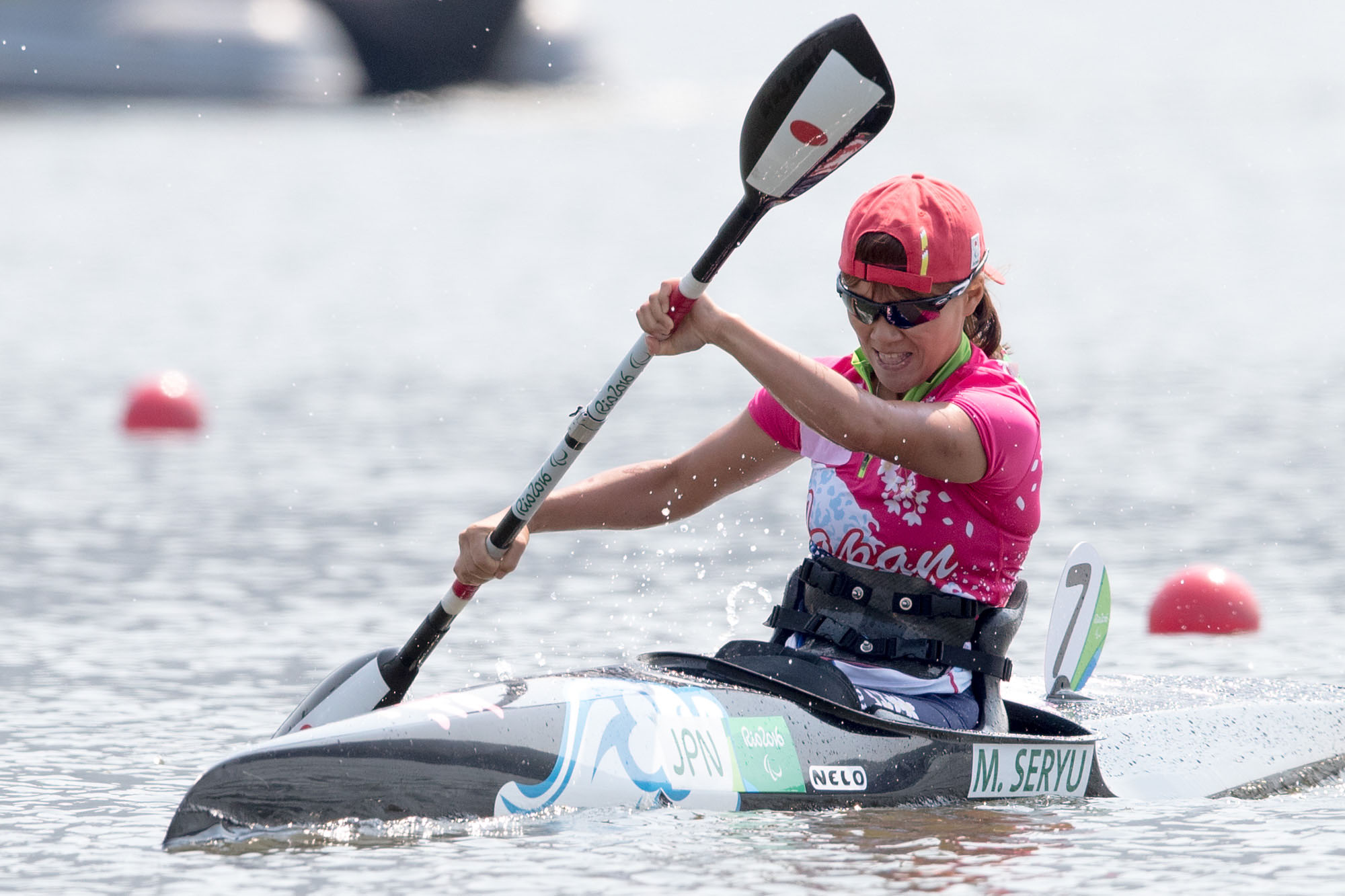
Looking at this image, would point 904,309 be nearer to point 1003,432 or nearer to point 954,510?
point 1003,432

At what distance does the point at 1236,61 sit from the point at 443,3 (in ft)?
137

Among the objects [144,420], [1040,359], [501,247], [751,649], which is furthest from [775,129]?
[501,247]

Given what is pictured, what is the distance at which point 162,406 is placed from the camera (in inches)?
492

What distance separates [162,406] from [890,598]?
27.7 feet

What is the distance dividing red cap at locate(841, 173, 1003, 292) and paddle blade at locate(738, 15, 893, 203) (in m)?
0.23

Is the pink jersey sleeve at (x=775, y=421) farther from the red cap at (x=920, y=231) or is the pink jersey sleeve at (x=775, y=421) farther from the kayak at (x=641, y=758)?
the kayak at (x=641, y=758)

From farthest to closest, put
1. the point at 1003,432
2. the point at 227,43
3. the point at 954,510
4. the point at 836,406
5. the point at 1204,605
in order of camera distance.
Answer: the point at 227,43 → the point at 1204,605 → the point at 954,510 → the point at 1003,432 → the point at 836,406

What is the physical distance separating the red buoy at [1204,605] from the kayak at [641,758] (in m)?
2.36

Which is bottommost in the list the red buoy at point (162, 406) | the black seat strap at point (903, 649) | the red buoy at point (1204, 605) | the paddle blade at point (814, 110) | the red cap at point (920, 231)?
the black seat strap at point (903, 649)

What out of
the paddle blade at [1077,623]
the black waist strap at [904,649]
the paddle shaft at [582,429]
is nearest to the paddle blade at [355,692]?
the paddle shaft at [582,429]

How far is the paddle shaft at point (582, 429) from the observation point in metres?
4.61

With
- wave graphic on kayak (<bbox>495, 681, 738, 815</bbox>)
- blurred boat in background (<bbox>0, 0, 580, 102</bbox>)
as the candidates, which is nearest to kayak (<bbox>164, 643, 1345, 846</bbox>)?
wave graphic on kayak (<bbox>495, 681, 738, 815</bbox>)

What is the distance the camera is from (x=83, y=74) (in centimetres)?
3950

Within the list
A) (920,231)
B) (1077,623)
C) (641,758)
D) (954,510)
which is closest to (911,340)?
(920,231)
